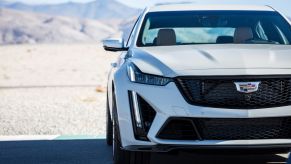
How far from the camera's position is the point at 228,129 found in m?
5.58

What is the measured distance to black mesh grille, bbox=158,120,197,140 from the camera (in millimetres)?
5602

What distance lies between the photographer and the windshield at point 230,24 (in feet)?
23.9

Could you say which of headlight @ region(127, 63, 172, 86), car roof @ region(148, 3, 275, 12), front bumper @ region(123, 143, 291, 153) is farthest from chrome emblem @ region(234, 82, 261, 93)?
car roof @ region(148, 3, 275, 12)

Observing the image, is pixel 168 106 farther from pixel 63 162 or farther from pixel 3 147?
pixel 3 147

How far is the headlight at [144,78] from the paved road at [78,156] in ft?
4.55

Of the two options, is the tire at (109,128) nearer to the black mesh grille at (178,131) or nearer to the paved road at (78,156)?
the paved road at (78,156)

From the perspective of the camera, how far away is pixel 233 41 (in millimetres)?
7258

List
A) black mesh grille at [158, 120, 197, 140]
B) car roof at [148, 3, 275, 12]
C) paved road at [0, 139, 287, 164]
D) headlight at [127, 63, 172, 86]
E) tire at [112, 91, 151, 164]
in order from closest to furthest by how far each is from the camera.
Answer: black mesh grille at [158, 120, 197, 140] → headlight at [127, 63, 172, 86] → tire at [112, 91, 151, 164] → paved road at [0, 139, 287, 164] → car roof at [148, 3, 275, 12]

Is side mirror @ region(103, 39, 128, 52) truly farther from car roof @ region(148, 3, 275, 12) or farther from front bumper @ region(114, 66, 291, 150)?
front bumper @ region(114, 66, 291, 150)

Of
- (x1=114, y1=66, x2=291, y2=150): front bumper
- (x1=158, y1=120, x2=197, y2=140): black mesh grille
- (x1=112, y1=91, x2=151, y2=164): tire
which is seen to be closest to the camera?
(x1=114, y1=66, x2=291, y2=150): front bumper

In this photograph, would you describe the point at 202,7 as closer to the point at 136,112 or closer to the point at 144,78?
the point at 144,78

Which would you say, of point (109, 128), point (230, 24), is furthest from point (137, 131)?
point (109, 128)

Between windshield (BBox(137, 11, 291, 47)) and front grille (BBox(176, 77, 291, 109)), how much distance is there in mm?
1653

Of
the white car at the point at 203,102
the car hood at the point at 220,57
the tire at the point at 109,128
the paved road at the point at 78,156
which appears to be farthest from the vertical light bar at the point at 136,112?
the tire at the point at 109,128
